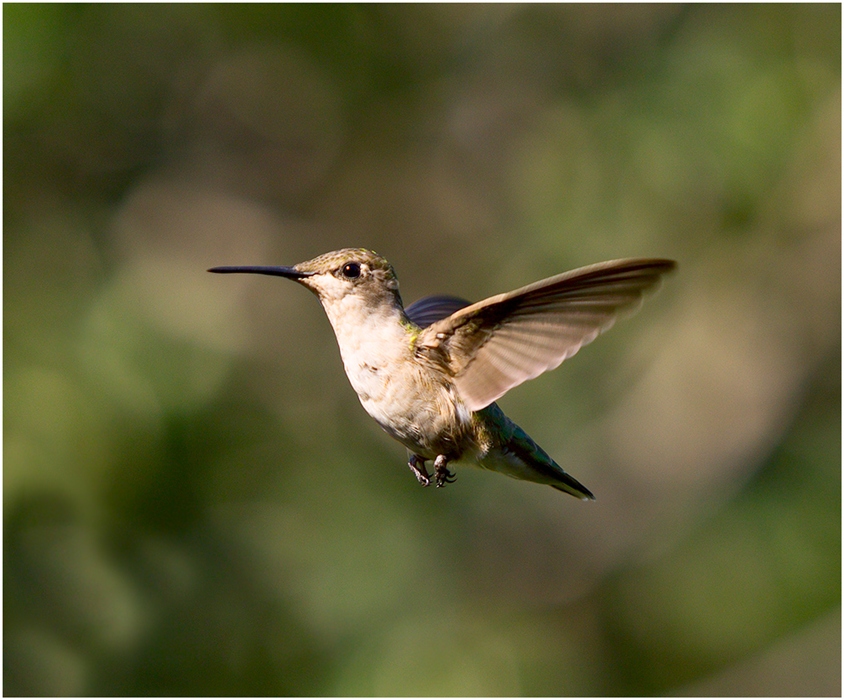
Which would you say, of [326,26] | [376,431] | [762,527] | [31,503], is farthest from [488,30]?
[31,503]

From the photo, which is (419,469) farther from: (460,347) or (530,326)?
(530,326)

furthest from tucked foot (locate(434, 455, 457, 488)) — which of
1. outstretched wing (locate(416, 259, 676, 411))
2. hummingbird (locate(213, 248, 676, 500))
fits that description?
outstretched wing (locate(416, 259, 676, 411))

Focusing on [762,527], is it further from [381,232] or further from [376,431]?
[381,232]

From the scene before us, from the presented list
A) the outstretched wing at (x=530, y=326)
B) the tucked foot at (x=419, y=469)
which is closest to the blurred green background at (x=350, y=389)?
the tucked foot at (x=419, y=469)

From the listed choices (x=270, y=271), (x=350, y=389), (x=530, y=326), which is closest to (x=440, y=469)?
(x=530, y=326)

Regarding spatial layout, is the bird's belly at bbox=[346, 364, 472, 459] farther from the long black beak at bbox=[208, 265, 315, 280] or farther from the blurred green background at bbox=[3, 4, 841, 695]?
the blurred green background at bbox=[3, 4, 841, 695]

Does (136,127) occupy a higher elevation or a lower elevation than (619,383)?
higher

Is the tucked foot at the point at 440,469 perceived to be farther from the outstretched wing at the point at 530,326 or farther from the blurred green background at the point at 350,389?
the blurred green background at the point at 350,389
